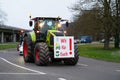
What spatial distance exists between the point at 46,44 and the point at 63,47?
3.53 ft

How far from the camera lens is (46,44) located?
2377 cm

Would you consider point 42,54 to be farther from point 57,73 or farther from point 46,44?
point 57,73

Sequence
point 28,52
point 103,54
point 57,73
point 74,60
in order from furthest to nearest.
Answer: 1. point 103,54
2. point 28,52
3. point 74,60
4. point 57,73

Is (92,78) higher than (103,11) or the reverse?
the reverse

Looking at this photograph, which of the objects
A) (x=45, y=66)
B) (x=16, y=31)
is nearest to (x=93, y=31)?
(x=45, y=66)

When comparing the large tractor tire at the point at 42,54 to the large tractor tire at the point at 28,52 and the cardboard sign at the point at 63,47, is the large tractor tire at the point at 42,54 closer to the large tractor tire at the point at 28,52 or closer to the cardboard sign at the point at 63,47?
the cardboard sign at the point at 63,47

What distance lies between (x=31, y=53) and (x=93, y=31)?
111 feet

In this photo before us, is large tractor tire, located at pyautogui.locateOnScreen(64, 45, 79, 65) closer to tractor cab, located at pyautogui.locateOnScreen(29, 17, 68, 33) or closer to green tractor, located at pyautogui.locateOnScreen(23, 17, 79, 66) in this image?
green tractor, located at pyautogui.locateOnScreen(23, 17, 79, 66)

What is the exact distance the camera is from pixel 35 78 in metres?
16.1

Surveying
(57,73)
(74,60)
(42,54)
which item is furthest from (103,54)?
(57,73)

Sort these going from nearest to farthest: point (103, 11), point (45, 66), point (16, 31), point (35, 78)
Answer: point (35, 78)
point (45, 66)
point (103, 11)
point (16, 31)

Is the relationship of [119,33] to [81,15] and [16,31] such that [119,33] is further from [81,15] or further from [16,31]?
[16,31]

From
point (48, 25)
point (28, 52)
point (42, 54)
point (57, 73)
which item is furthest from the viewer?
point (28, 52)

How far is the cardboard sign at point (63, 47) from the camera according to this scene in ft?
76.7
